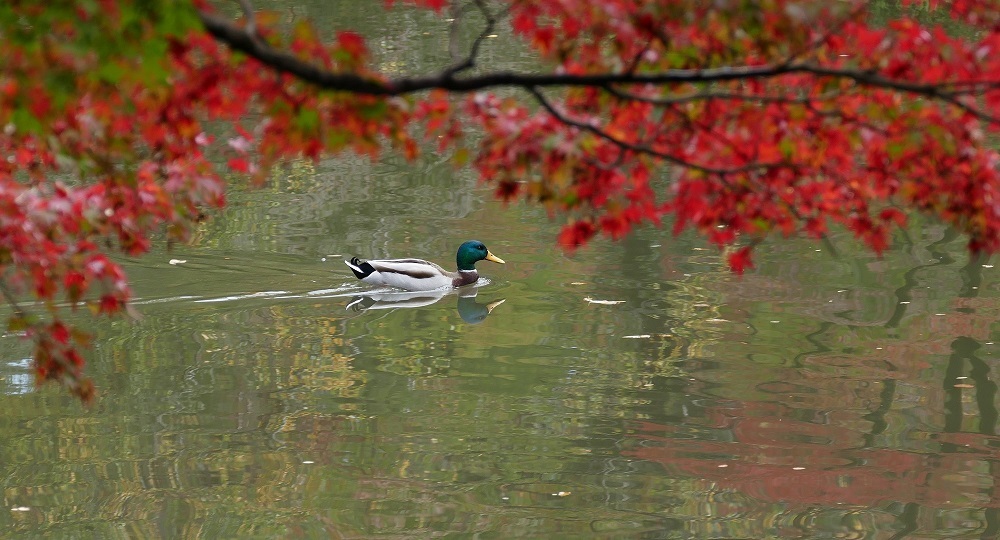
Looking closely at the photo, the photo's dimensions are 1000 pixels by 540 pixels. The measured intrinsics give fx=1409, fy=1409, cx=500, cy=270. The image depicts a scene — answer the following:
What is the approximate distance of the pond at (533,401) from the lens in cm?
748

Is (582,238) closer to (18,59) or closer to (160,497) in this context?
(18,59)

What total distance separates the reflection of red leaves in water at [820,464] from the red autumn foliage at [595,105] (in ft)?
9.85

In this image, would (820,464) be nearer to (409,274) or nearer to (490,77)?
(490,77)

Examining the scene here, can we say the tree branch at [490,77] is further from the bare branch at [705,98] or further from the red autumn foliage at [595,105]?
the bare branch at [705,98]

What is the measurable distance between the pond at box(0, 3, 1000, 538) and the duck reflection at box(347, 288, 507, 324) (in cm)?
4

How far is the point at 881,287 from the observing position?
39.1 feet

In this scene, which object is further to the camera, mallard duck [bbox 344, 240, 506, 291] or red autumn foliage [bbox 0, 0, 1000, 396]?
mallard duck [bbox 344, 240, 506, 291]

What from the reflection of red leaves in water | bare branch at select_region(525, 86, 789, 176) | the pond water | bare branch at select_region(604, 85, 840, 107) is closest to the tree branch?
bare branch at select_region(604, 85, 840, 107)

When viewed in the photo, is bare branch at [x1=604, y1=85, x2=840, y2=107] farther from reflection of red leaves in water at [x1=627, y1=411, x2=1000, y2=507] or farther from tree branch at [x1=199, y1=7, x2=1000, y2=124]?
reflection of red leaves in water at [x1=627, y1=411, x2=1000, y2=507]

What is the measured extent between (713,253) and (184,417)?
6029mm

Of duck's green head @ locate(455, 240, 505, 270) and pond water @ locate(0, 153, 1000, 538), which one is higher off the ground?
duck's green head @ locate(455, 240, 505, 270)

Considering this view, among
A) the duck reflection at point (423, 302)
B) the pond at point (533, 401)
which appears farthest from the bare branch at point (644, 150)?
the duck reflection at point (423, 302)

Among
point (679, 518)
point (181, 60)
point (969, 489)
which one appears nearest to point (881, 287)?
point (969, 489)

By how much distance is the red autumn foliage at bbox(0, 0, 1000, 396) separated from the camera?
3363 millimetres
